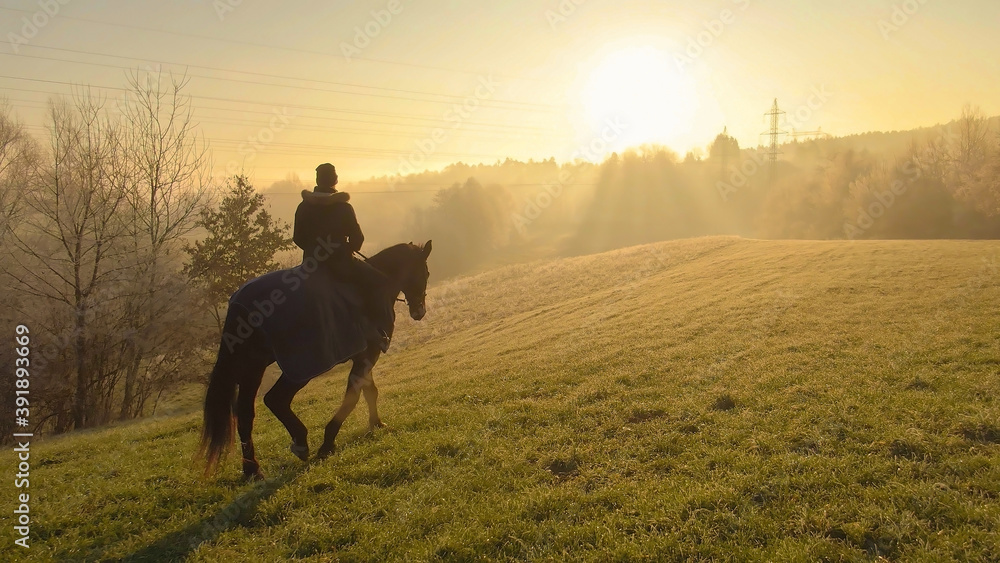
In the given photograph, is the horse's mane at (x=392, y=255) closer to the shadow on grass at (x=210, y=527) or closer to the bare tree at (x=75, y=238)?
the shadow on grass at (x=210, y=527)

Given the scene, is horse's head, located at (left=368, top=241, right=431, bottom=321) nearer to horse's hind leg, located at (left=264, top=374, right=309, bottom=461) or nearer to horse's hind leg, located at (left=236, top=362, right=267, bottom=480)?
horse's hind leg, located at (left=264, top=374, right=309, bottom=461)

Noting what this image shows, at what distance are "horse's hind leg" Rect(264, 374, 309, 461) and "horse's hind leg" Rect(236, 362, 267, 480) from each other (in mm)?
225

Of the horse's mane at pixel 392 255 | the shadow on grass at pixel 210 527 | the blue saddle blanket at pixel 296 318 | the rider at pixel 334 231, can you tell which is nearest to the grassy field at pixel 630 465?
the shadow on grass at pixel 210 527

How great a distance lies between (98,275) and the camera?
22547 mm

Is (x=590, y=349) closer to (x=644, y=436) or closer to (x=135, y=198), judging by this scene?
(x=644, y=436)

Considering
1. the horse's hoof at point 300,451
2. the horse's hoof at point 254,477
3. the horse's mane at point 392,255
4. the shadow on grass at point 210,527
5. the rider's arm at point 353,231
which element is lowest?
the horse's hoof at point 254,477

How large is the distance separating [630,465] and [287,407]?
4.93 metres

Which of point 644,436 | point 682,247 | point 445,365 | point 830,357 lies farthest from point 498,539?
point 682,247

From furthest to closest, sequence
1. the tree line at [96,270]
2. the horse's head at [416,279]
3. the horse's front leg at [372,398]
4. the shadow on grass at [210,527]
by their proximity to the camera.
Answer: the tree line at [96,270]
the horse's head at [416,279]
the horse's front leg at [372,398]
the shadow on grass at [210,527]

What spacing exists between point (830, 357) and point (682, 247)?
31.6m

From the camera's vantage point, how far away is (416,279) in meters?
9.20

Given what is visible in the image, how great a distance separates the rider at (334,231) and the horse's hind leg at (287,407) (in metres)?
1.64

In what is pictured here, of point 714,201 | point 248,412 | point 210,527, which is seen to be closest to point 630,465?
point 210,527

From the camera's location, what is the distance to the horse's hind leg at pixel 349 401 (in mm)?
7707
